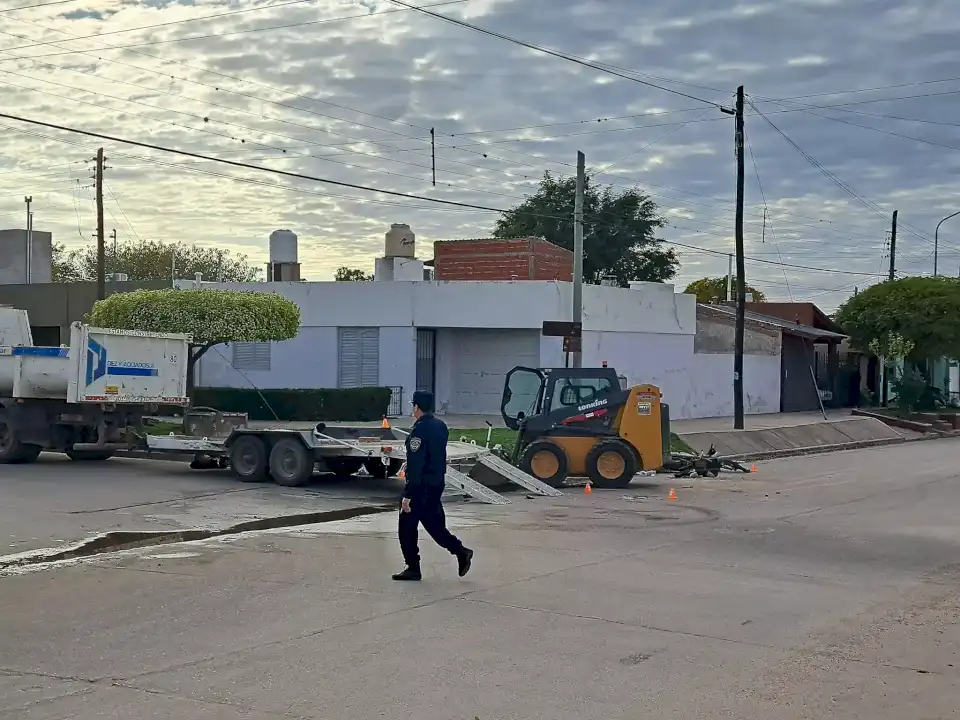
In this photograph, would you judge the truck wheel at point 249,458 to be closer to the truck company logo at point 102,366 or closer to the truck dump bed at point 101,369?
the truck dump bed at point 101,369

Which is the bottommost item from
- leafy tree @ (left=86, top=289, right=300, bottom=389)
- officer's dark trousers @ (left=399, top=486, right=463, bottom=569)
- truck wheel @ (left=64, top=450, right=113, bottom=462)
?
truck wheel @ (left=64, top=450, right=113, bottom=462)

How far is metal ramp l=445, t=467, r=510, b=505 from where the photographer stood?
57.1ft

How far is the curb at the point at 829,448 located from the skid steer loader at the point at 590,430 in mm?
7191

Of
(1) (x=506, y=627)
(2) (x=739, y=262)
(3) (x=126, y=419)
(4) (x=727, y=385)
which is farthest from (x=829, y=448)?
(1) (x=506, y=627)

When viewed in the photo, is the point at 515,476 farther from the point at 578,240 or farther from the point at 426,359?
the point at 426,359

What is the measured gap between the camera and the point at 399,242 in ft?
128

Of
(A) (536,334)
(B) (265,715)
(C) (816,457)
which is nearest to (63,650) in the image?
(B) (265,715)

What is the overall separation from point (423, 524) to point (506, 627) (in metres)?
2.12

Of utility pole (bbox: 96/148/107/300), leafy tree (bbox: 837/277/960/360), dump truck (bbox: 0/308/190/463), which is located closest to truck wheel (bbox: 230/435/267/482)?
dump truck (bbox: 0/308/190/463)

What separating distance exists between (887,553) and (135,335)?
1400cm

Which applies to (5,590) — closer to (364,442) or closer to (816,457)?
(364,442)

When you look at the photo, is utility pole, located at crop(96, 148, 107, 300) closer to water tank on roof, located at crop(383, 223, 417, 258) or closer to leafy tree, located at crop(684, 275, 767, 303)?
water tank on roof, located at crop(383, 223, 417, 258)

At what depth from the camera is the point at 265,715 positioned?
661 centimetres

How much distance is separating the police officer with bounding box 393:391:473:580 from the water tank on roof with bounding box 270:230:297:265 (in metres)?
29.9
